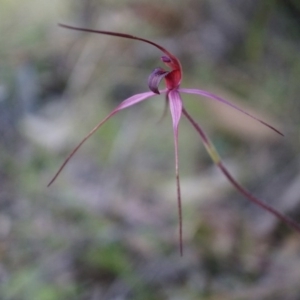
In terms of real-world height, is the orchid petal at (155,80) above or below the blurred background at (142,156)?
above

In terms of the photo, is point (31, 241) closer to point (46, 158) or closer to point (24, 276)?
point (24, 276)

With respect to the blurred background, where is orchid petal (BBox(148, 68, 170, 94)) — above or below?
above

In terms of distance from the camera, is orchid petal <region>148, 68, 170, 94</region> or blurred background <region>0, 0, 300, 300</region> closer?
orchid petal <region>148, 68, 170, 94</region>

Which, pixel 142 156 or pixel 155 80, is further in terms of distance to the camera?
pixel 142 156

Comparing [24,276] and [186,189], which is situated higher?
[186,189]

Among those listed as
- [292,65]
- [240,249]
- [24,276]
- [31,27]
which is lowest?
[24,276]

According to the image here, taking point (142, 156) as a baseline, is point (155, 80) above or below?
above

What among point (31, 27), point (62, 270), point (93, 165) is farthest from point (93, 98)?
point (62, 270)

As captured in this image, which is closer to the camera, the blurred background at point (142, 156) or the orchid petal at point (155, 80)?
the orchid petal at point (155, 80)
